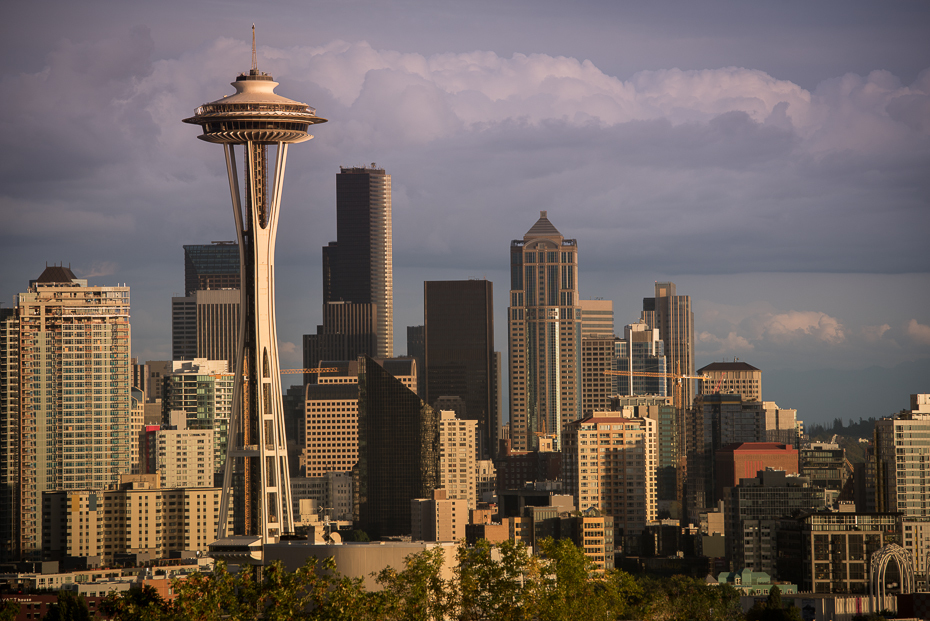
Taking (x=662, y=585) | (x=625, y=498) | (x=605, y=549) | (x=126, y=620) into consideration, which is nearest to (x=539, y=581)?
(x=126, y=620)

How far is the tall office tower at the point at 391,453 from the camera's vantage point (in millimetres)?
177500

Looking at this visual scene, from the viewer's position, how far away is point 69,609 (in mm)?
88125

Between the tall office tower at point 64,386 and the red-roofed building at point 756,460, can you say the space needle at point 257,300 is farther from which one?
the red-roofed building at point 756,460

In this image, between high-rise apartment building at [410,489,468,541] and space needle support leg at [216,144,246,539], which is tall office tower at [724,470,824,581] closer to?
high-rise apartment building at [410,489,468,541]

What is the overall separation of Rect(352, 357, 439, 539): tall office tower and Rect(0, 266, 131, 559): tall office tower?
106 ft

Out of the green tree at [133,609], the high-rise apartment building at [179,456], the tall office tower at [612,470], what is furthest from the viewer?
the high-rise apartment building at [179,456]

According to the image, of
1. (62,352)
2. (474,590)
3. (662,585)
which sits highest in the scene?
(62,352)

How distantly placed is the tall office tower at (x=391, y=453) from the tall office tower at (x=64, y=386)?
106 ft

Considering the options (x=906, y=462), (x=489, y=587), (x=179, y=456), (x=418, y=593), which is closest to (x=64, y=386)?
(x=179, y=456)

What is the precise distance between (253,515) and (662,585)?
1315 inches

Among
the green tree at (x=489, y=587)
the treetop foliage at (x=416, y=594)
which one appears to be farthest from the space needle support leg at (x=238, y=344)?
the green tree at (x=489, y=587)

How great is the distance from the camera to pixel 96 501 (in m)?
142

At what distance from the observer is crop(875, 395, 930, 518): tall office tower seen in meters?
154

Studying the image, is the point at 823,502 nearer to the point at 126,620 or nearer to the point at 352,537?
the point at 352,537
